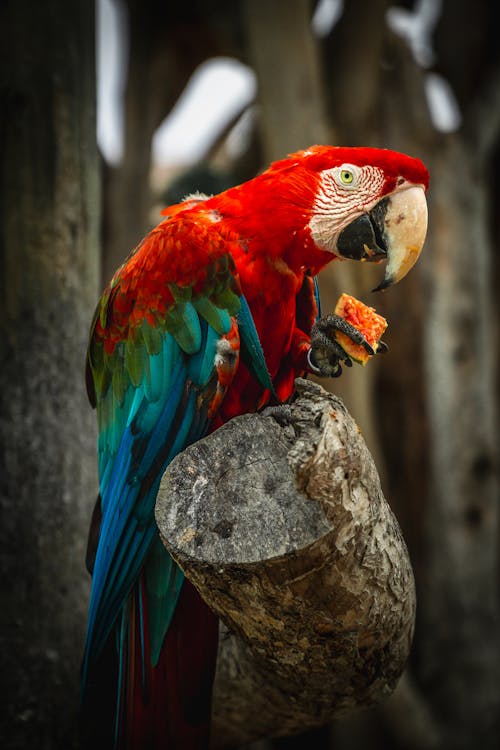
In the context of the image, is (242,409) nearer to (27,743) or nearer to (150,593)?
(150,593)

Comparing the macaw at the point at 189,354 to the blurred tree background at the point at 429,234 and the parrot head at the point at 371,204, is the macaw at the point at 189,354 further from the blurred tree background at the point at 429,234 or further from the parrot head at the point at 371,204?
the blurred tree background at the point at 429,234

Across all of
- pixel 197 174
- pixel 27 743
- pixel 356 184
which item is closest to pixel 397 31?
pixel 197 174

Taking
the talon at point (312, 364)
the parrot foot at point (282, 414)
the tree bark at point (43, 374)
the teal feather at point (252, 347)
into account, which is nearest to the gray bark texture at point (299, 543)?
the parrot foot at point (282, 414)

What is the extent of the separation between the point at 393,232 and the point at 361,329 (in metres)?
0.23

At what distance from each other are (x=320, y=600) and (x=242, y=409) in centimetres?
57

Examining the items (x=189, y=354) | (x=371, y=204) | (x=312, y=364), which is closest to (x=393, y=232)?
(x=371, y=204)

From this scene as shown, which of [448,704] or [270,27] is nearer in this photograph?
[270,27]

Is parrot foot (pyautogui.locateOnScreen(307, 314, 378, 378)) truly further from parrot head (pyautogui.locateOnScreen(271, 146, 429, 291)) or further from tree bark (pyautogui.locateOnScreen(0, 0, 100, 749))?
tree bark (pyautogui.locateOnScreen(0, 0, 100, 749))

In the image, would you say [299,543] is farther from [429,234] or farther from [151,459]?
[429,234]

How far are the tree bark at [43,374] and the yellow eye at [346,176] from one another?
83 centimetres

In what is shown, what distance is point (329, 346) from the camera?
66.1 inches

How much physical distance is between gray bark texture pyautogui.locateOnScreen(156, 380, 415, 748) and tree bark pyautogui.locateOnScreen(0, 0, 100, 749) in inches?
28.6

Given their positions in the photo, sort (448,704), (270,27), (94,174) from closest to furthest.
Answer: (94,174)
(270,27)
(448,704)

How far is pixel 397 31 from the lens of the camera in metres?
4.10
